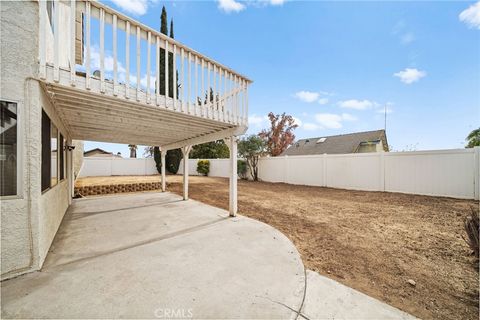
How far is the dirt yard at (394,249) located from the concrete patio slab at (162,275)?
621 millimetres

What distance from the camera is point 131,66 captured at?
295 cm

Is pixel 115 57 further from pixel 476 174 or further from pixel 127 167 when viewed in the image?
pixel 127 167

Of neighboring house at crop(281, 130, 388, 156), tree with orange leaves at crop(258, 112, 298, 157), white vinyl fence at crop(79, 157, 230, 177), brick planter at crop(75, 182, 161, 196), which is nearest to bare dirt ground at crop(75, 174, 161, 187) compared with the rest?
brick planter at crop(75, 182, 161, 196)

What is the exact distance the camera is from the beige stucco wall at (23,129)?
6.70 ft

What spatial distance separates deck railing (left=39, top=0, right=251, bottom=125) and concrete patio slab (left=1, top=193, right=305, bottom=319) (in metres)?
2.41

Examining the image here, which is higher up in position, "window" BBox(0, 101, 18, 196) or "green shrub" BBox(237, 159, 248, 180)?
"window" BBox(0, 101, 18, 196)

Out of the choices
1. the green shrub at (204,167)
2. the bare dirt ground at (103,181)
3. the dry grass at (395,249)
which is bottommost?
the dry grass at (395,249)

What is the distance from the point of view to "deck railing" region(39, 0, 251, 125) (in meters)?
2.33

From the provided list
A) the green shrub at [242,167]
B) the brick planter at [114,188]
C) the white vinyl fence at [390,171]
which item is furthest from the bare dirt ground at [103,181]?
the white vinyl fence at [390,171]

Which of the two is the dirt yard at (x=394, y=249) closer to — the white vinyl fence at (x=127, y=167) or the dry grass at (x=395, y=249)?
the dry grass at (x=395, y=249)

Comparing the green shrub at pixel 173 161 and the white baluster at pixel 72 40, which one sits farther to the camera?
the green shrub at pixel 173 161

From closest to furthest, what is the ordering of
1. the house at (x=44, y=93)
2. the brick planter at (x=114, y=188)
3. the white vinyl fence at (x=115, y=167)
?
the house at (x=44, y=93) < the brick planter at (x=114, y=188) < the white vinyl fence at (x=115, y=167)

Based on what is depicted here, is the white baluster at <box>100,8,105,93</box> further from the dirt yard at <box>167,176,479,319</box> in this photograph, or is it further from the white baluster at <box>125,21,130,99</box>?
the dirt yard at <box>167,176,479,319</box>

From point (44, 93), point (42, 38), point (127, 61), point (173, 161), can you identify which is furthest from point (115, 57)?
point (173, 161)
